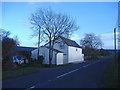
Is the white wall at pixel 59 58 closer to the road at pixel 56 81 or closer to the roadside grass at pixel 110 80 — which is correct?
the road at pixel 56 81

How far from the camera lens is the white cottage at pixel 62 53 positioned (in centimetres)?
5719

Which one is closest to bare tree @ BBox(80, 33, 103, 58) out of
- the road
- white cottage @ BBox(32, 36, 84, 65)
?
white cottage @ BBox(32, 36, 84, 65)

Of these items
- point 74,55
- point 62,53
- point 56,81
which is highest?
point 62,53

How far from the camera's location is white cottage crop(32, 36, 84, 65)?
5719 cm

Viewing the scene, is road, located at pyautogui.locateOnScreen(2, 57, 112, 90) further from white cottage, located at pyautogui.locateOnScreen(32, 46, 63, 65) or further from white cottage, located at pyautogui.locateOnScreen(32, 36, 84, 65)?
A: white cottage, located at pyautogui.locateOnScreen(32, 46, 63, 65)

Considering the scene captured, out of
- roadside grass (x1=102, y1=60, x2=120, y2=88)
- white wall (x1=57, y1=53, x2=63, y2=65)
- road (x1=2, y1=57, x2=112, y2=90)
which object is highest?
white wall (x1=57, y1=53, x2=63, y2=65)

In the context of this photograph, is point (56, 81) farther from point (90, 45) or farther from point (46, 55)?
point (90, 45)

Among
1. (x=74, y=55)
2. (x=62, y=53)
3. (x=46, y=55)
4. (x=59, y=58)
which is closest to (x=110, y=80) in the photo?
(x=46, y=55)

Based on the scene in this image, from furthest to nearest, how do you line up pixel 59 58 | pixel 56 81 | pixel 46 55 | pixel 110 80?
pixel 59 58 → pixel 46 55 → pixel 56 81 → pixel 110 80

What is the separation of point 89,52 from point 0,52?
74.9 m

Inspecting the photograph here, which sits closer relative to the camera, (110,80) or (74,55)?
(110,80)

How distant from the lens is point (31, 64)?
4634 cm

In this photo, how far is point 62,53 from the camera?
64312 millimetres

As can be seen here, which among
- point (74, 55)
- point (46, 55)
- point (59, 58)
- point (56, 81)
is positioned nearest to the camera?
point (56, 81)
